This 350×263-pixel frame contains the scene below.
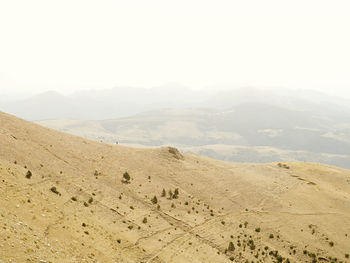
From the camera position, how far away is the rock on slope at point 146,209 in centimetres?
2892

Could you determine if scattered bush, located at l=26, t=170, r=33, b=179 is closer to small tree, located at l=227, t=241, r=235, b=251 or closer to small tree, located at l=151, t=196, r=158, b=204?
small tree, located at l=151, t=196, r=158, b=204

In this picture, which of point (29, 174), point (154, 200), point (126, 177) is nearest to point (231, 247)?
point (154, 200)

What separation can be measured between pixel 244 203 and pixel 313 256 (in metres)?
17.1

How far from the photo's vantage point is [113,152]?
62781mm

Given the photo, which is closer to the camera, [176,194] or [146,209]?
[146,209]

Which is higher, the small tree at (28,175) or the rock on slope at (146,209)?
the small tree at (28,175)

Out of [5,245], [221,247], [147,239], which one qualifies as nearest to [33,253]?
[5,245]

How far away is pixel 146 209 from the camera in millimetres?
44031

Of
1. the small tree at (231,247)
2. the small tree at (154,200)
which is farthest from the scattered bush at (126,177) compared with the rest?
the small tree at (231,247)

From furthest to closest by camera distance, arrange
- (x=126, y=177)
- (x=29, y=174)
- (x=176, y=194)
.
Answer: (x=176, y=194) < (x=126, y=177) < (x=29, y=174)

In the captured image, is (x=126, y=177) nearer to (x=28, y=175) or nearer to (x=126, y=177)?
(x=126, y=177)

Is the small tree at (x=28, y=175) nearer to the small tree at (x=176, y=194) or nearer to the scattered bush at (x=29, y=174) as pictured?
the scattered bush at (x=29, y=174)

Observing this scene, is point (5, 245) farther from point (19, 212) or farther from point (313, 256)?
point (313, 256)

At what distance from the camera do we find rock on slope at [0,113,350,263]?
2892 centimetres
